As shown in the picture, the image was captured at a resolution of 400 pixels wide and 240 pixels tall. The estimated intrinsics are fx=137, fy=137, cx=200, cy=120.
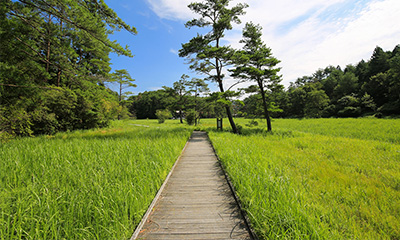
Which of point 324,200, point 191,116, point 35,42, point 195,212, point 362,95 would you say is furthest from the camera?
point 362,95

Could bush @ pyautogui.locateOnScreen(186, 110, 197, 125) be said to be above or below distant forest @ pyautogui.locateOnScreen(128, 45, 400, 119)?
below

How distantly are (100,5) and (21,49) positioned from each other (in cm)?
642

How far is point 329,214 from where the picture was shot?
8.80 ft

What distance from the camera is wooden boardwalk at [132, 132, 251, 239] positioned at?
7.43 feet

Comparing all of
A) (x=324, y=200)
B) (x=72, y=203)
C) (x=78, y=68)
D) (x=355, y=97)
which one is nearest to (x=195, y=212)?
(x=72, y=203)

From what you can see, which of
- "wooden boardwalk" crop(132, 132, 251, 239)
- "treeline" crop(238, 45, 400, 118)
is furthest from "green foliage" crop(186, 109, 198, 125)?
"wooden boardwalk" crop(132, 132, 251, 239)

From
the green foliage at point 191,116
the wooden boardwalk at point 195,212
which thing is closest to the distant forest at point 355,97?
the green foliage at point 191,116

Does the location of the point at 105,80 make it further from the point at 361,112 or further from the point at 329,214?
the point at 361,112

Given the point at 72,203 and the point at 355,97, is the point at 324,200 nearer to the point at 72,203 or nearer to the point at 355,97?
the point at 72,203

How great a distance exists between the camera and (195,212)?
281cm

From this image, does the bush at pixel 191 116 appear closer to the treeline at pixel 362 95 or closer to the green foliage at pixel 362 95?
the treeline at pixel 362 95

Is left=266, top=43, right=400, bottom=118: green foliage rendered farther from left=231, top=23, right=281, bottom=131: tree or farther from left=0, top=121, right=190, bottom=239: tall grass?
left=0, top=121, right=190, bottom=239: tall grass

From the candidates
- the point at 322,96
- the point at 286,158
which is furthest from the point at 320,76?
the point at 286,158

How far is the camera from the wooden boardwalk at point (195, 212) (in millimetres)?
2264
